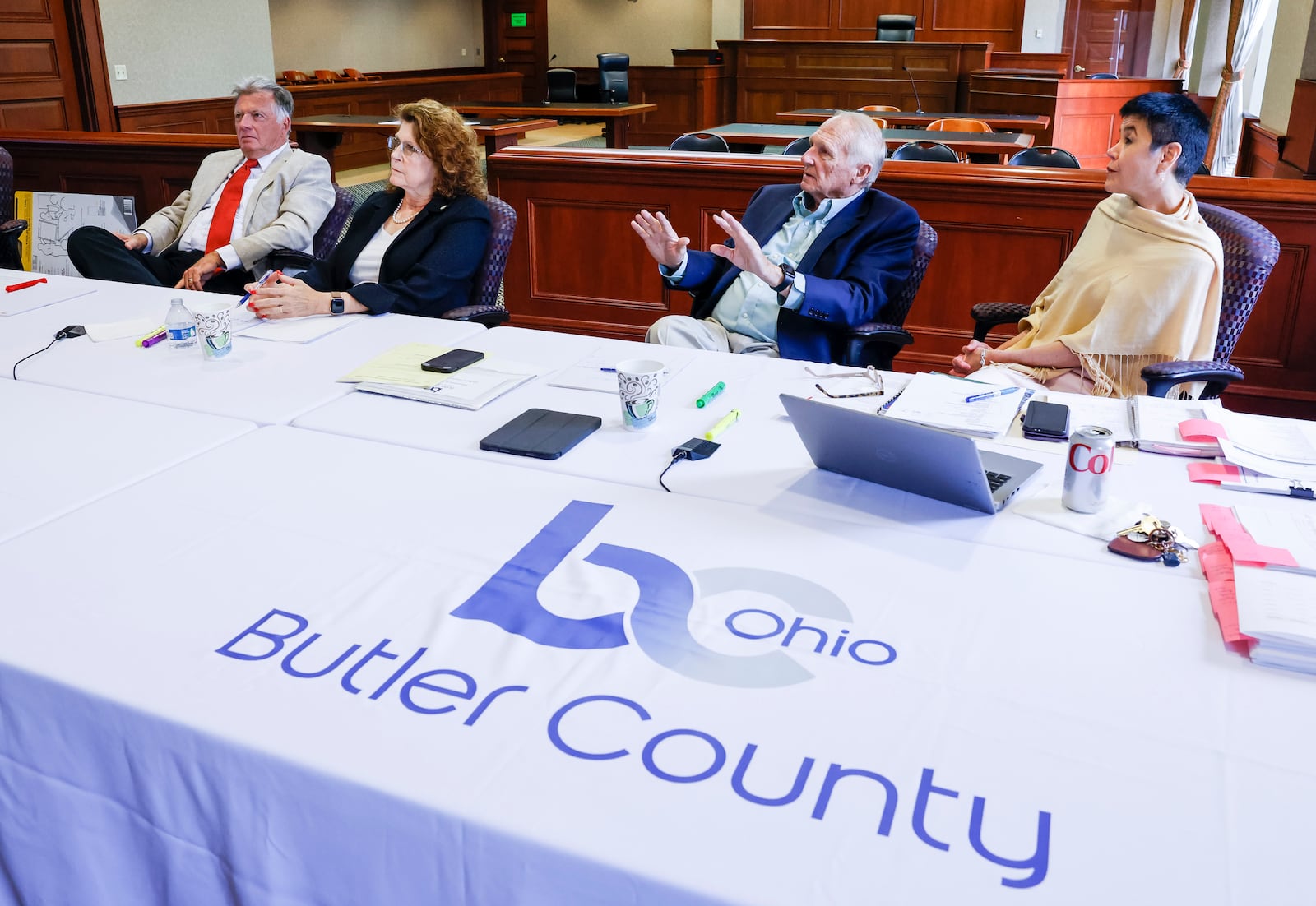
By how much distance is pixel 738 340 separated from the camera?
9.02ft

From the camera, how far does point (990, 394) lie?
1845 mm

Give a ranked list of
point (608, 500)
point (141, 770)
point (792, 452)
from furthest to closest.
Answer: point (792, 452), point (608, 500), point (141, 770)

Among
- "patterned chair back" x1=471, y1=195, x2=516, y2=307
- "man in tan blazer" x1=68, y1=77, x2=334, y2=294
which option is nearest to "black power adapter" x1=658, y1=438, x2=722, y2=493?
"patterned chair back" x1=471, y1=195, x2=516, y2=307

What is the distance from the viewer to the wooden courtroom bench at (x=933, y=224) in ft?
10.7

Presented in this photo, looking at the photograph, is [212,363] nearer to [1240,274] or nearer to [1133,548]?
[1133,548]

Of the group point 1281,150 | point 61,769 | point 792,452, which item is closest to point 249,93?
point 792,452

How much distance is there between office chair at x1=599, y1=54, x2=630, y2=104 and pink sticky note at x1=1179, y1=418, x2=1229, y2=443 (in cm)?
917

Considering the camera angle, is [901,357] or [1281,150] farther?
[1281,150]

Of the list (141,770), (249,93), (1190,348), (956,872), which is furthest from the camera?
(249,93)

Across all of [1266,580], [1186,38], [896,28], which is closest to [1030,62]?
[896,28]

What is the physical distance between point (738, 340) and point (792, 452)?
3.71 feet

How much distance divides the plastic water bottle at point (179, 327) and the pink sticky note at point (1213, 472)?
1.99 m

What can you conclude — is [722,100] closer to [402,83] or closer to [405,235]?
[402,83]

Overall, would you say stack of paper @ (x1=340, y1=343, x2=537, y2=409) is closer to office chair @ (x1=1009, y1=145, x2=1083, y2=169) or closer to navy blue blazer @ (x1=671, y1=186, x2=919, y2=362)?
navy blue blazer @ (x1=671, y1=186, x2=919, y2=362)
